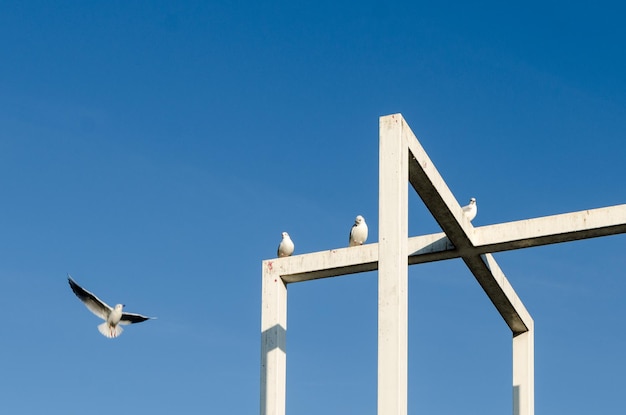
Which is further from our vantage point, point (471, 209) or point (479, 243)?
point (471, 209)

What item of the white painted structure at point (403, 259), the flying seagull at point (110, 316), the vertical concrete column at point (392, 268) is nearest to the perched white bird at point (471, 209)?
the white painted structure at point (403, 259)

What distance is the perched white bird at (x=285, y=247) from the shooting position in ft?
73.3

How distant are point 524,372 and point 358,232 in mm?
3716

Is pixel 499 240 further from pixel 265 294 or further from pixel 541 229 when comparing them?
pixel 265 294

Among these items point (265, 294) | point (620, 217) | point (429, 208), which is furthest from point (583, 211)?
point (265, 294)

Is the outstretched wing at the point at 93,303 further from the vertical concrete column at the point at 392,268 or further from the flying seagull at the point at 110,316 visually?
the vertical concrete column at the point at 392,268

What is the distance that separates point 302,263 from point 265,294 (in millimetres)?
725

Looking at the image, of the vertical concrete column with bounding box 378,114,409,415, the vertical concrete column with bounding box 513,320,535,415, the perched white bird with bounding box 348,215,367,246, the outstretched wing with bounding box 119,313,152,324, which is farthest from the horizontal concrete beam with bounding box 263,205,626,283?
the outstretched wing with bounding box 119,313,152,324

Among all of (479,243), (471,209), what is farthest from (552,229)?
(471,209)

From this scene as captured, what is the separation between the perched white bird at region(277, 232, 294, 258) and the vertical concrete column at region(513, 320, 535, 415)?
13.8 feet

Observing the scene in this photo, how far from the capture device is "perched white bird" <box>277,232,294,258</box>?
2233cm

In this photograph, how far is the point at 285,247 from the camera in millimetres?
22328

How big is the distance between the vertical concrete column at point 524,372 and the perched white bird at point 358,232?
11.3ft

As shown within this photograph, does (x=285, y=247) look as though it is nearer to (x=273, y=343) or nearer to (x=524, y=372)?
(x=273, y=343)
